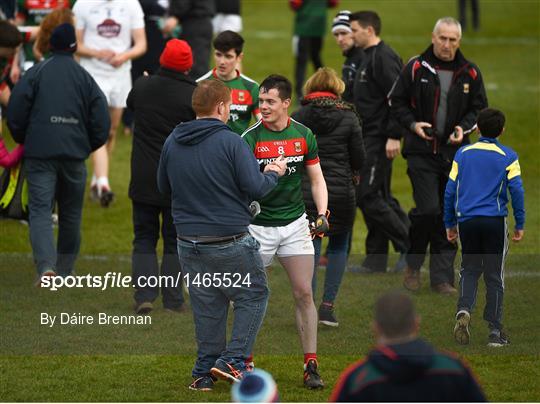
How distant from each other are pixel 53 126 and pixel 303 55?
9.85 metres

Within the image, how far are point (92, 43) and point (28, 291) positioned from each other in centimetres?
378

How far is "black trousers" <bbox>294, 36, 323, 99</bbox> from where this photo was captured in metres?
20.2

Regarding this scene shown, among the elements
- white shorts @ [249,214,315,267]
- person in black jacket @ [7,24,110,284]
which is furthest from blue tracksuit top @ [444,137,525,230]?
person in black jacket @ [7,24,110,284]

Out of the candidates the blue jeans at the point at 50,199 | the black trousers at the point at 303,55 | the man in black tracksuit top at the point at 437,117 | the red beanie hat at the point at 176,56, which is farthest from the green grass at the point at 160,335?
the black trousers at the point at 303,55

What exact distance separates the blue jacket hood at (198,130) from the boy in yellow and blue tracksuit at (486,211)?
2263mm

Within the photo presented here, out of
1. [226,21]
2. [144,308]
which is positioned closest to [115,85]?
[144,308]

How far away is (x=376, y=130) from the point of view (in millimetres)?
11953

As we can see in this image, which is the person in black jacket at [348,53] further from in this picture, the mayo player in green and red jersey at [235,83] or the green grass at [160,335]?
the green grass at [160,335]

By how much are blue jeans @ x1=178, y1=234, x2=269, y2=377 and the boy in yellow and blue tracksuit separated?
1987 mm

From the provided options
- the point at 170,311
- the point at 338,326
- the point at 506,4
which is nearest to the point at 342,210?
the point at 338,326

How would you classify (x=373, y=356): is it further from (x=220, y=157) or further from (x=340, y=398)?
(x=220, y=157)

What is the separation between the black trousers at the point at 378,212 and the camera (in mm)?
12000

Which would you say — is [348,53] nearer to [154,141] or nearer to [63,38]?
[154,141]

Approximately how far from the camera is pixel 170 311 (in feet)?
34.7
